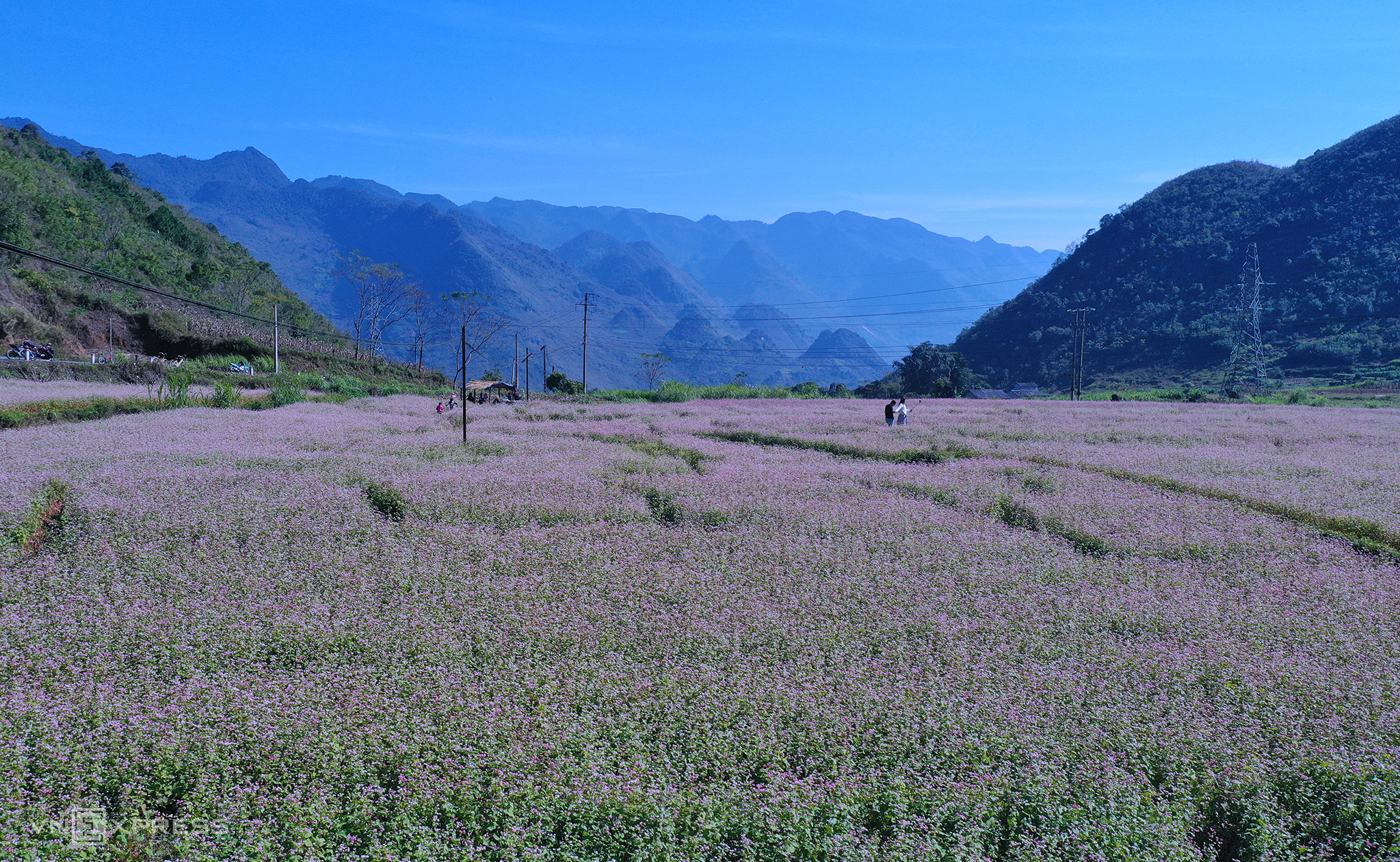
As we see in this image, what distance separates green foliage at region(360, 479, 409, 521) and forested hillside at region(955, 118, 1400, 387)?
292 feet

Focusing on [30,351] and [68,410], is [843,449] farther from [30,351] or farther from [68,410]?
[30,351]

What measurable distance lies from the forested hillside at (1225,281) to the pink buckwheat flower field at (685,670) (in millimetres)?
83652

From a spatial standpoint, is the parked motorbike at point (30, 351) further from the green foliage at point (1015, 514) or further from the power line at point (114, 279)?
the green foliage at point (1015, 514)

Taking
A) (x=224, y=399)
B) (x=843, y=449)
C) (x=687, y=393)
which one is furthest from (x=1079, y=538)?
(x=687, y=393)

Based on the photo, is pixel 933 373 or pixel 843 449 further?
pixel 933 373

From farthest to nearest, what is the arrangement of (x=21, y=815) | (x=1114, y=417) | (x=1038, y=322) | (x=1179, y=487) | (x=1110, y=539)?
(x=1038, y=322)
(x=1114, y=417)
(x=1179, y=487)
(x=1110, y=539)
(x=21, y=815)

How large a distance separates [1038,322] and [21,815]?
12112 cm

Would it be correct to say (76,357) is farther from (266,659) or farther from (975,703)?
(975,703)

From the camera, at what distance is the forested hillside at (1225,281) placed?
86500 mm

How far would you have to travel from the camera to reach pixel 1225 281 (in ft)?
344

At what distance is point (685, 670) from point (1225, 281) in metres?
124

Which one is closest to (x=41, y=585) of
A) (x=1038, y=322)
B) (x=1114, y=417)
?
(x=1114, y=417)

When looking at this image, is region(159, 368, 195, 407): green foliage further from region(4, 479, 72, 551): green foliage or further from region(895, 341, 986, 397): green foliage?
region(895, 341, 986, 397): green foliage

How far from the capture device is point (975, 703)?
258 inches
